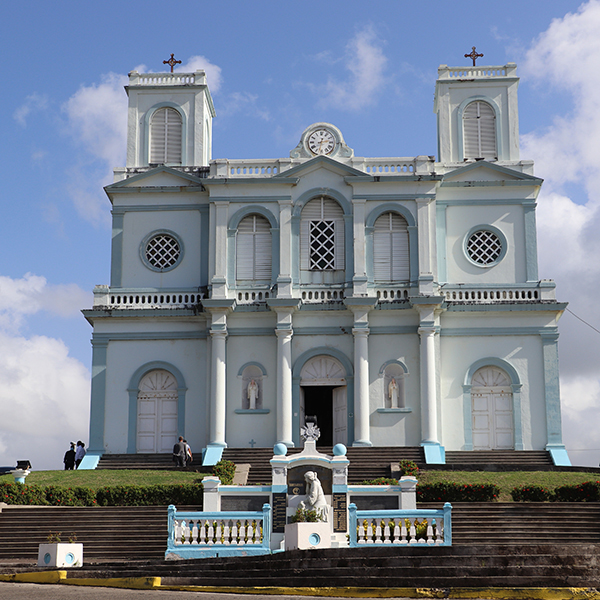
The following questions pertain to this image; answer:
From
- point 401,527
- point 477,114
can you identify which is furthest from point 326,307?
point 401,527

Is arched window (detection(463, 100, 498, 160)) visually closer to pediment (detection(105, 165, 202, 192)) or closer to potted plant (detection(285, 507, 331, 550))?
pediment (detection(105, 165, 202, 192))

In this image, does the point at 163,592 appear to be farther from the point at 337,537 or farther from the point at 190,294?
the point at 190,294

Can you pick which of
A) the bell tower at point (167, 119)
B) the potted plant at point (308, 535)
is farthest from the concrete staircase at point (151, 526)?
the bell tower at point (167, 119)

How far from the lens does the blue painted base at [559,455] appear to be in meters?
31.9

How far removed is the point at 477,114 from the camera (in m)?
36.8

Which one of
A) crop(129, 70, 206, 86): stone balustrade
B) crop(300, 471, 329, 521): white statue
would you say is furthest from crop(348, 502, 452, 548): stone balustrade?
crop(129, 70, 206, 86): stone balustrade

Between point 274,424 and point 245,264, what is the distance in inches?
227

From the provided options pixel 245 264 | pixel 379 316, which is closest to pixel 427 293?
pixel 379 316

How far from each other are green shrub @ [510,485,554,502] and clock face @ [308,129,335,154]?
49.9 feet

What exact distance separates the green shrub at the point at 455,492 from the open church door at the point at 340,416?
8.56 metres

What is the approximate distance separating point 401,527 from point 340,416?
13.0 meters

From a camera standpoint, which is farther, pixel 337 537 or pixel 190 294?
pixel 190 294

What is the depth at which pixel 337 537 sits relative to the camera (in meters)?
20.6

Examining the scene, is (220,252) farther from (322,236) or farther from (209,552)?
(209,552)
